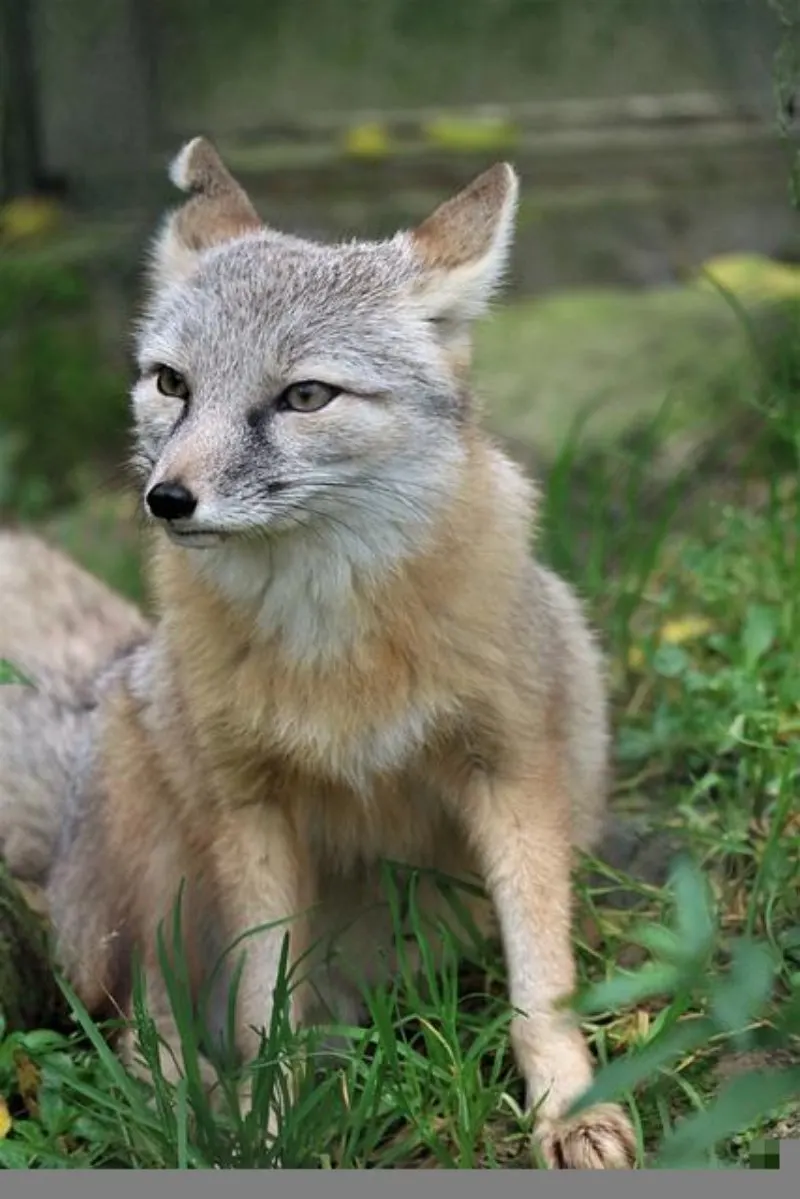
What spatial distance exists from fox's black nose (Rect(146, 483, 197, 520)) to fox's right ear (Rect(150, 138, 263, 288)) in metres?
0.90

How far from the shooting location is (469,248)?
12.7ft

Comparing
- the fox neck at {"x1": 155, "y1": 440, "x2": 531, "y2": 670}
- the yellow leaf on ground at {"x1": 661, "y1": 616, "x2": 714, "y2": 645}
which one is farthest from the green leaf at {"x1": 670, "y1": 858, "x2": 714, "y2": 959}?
the yellow leaf on ground at {"x1": 661, "y1": 616, "x2": 714, "y2": 645}

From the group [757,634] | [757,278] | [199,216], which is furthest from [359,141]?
[199,216]

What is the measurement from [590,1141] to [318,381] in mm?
1572

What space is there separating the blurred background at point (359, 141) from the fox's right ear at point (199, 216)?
3.81 m

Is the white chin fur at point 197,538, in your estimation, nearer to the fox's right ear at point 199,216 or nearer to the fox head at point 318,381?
the fox head at point 318,381

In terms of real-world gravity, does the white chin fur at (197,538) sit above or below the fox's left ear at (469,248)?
below

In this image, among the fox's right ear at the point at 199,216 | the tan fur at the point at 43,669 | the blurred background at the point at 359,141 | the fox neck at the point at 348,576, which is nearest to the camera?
the fox neck at the point at 348,576

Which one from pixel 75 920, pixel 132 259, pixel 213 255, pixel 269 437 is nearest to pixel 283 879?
pixel 75 920

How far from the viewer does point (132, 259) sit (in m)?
8.45

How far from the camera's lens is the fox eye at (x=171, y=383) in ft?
12.1

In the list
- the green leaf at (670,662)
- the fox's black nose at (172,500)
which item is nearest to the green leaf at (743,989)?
the fox's black nose at (172,500)

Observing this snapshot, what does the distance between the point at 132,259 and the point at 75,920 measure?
4772 mm

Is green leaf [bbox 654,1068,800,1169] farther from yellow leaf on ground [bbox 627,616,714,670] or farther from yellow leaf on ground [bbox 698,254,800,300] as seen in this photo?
yellow leaf on ground [bbox 698,254,800,300]
